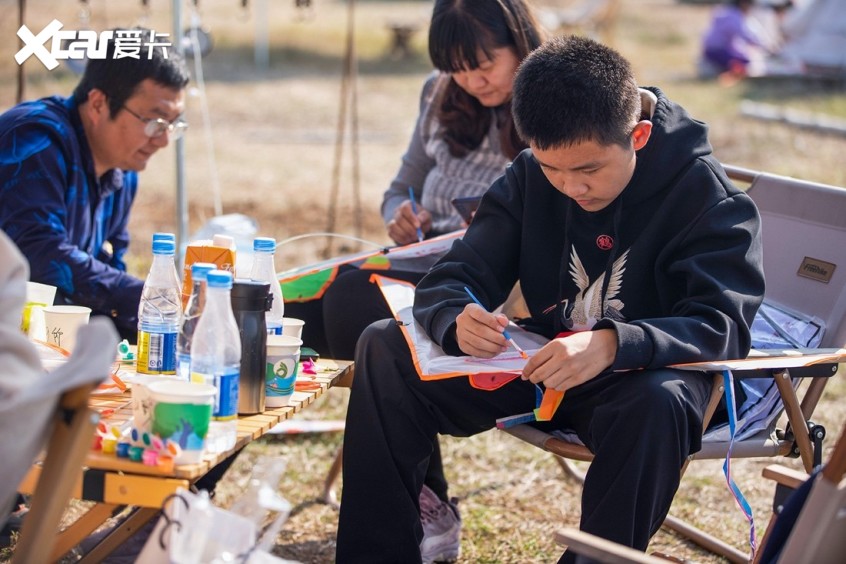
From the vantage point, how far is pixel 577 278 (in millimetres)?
2674

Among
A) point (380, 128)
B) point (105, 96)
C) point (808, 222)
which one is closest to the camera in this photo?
point (808, 222)

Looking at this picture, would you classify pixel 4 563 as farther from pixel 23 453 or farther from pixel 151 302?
pixel 23 453

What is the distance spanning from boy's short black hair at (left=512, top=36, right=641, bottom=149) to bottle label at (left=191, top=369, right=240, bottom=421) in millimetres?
884

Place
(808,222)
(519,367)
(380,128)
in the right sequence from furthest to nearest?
(380,128) → (808,222) → (519,367)

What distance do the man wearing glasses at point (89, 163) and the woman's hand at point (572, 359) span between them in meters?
1.42

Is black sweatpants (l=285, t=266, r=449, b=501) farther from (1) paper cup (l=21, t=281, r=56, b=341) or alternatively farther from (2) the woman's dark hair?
(1) paper cup (l=21, t=281, r=56, b=341)

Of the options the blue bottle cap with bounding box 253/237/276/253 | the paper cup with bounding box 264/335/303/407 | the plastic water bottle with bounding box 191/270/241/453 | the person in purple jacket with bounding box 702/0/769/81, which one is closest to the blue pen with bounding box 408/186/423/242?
the blue bottle cap with bounding box 253/237/276/253

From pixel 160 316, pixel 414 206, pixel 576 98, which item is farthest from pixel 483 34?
pixel 160 316

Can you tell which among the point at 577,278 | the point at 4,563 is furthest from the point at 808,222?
the point at 4,563

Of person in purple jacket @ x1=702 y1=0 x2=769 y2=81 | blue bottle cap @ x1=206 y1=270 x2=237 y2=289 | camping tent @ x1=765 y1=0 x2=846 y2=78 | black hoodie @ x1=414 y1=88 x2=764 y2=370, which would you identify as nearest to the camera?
blue bottle cap @ x1=206 y1=270 x2=237 y2=289

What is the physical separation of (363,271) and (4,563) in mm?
1266

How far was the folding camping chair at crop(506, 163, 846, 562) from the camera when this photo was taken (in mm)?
2572

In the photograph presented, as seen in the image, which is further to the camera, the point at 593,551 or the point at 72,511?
the point at 72,511

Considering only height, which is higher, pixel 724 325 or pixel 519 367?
pixel 724 325
